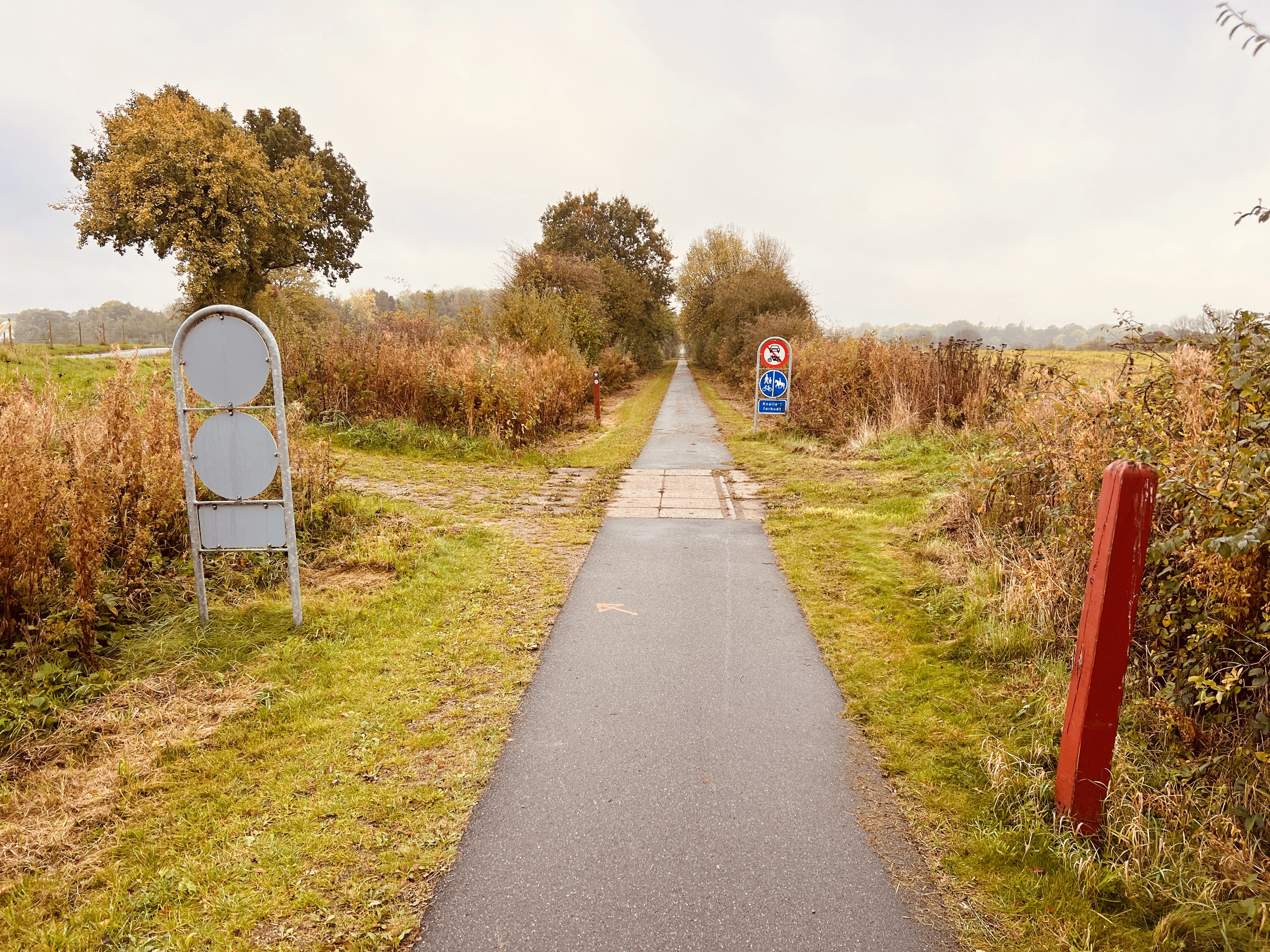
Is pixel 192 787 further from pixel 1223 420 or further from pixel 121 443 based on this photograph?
pixel 1223 420

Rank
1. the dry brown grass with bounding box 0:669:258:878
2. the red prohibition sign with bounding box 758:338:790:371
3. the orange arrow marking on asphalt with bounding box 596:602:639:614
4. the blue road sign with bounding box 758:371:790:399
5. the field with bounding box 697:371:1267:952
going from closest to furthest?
the field with bounding box 697:371:1267:952
the dry brown grass with bounding box 0:669:258:878
the orange arrow marking on asphalt with bounding box 596:602:639:614
the red prohibition sign with bounding box 758:338:790:371
the blue road sign with bounding box 758:371:790:399

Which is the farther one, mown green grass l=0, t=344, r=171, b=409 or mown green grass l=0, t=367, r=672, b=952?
mown green grass l=0, t=344, r=171, b=409

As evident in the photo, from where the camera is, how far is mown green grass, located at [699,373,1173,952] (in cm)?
233

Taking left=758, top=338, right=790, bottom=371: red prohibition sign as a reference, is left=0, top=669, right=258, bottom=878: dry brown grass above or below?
below

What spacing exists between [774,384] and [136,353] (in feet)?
37.3

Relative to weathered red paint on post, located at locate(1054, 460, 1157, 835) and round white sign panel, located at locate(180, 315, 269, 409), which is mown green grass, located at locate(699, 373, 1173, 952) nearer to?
weathered red paint on post, located at locate(1054, 460, 1157, 835)

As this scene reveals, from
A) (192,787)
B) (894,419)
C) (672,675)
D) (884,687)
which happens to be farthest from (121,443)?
(894,419)

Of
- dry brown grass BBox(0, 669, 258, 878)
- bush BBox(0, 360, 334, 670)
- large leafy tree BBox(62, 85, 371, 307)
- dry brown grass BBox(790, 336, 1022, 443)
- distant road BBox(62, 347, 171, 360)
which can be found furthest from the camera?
large leafy tree BBox(62, 85, 371, 307)

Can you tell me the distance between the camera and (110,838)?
273cm

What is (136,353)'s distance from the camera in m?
5.65

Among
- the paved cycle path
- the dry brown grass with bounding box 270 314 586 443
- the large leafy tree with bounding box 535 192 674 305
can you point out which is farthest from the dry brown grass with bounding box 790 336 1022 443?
the large leafy tree with bounding box 535 192 674 305

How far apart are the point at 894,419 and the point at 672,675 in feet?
32.3

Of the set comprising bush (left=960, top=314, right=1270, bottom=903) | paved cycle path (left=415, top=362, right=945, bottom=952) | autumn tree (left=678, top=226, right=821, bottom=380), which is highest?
autumn tree (left=678, top=226, right=821, bottom=380)

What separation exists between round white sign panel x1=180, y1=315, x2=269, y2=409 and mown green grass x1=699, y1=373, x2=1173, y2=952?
4.22 m
